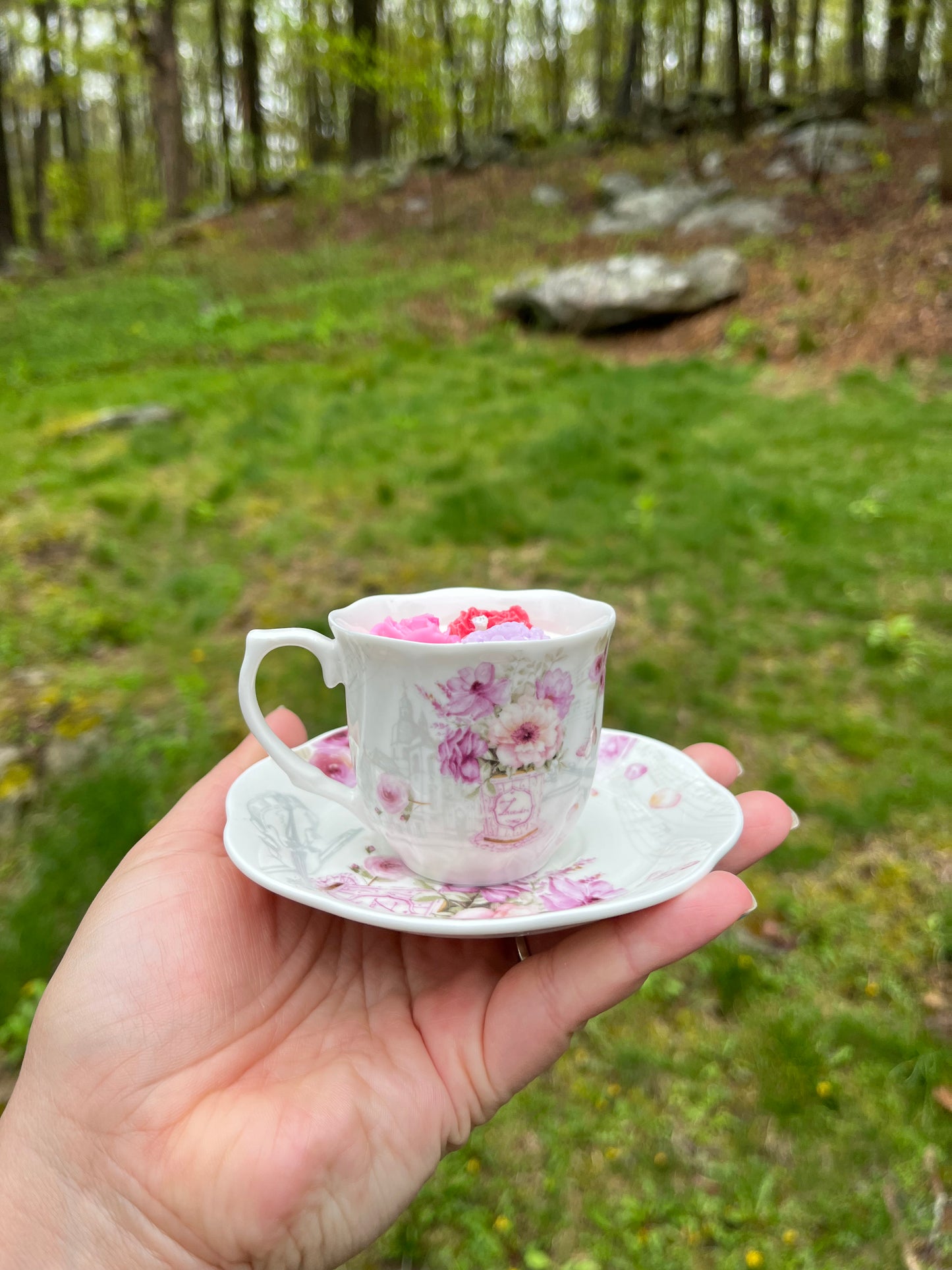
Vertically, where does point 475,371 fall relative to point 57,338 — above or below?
below

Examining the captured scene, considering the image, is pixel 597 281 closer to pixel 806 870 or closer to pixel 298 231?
pixel 806 870

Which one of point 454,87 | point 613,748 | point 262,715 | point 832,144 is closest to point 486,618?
point 262,715

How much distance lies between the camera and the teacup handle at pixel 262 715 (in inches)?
59.6

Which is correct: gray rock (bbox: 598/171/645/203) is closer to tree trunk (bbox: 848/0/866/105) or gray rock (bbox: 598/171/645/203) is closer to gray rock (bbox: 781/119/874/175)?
gray rock (bbox: 781/119/874/175)

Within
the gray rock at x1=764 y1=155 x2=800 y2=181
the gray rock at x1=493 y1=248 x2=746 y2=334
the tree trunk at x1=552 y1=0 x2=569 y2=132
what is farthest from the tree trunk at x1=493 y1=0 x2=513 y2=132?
the gray rock at x1=493 y1=248 x2=746 y2=334

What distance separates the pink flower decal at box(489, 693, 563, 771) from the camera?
1408mm

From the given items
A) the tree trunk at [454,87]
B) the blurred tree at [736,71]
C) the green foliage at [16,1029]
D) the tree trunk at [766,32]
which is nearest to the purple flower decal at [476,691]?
the green foliage at [16,1029]

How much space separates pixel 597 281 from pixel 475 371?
1.79m

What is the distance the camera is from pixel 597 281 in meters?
8.34

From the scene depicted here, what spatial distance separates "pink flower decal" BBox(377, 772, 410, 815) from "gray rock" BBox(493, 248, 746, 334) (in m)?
7.67

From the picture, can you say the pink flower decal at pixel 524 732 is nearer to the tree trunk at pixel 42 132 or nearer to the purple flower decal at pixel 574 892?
the purple flower decal at pixel 574 892

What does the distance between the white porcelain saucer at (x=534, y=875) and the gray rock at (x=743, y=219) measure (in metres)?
9.99

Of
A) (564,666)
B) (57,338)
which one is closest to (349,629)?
(564,666)

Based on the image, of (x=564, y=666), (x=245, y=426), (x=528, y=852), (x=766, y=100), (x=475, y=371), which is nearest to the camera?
(x=564, y=666)
